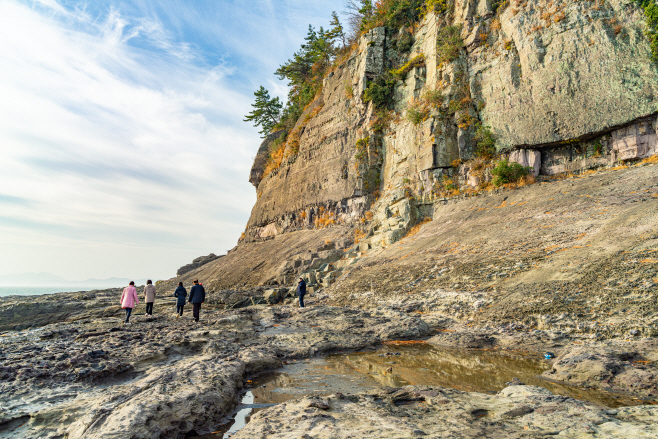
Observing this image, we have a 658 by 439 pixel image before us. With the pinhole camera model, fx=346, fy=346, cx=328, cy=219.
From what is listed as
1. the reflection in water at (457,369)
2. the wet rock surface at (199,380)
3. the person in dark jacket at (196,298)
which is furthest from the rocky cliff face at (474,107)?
the reflection in water at (457,369)

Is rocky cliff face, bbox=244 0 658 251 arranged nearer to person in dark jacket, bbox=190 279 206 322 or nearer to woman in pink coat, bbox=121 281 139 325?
person in dark jacket, bbox=190 279 206 322

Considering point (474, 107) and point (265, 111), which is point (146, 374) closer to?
point (474, 107)

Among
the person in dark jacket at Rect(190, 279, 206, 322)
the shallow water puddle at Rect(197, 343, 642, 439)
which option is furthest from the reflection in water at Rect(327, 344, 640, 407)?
the person in dark jacket at Rect(190, 279, 206, 322)

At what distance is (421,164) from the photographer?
71.6 ft

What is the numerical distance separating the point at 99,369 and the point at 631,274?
37.0 feet

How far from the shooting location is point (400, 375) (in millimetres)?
6066

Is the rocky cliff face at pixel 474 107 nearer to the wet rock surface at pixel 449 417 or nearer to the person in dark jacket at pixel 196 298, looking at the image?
the person in dark jacket at pixel 196 298

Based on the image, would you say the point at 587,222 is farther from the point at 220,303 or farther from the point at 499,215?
the point at 220,303

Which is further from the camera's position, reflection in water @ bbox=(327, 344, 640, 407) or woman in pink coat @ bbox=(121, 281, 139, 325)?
woman in pink coat @ bbox=(121, 281, 139, 325)

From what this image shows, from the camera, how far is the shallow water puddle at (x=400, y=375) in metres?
4.93

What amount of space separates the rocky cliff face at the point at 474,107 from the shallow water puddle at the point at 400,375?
1319 cm

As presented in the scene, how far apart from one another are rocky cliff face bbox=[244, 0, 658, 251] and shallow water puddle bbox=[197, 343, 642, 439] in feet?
43.3

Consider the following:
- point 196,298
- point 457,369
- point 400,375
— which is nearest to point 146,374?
point 400,375

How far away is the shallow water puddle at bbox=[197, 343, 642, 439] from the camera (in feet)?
16.2
